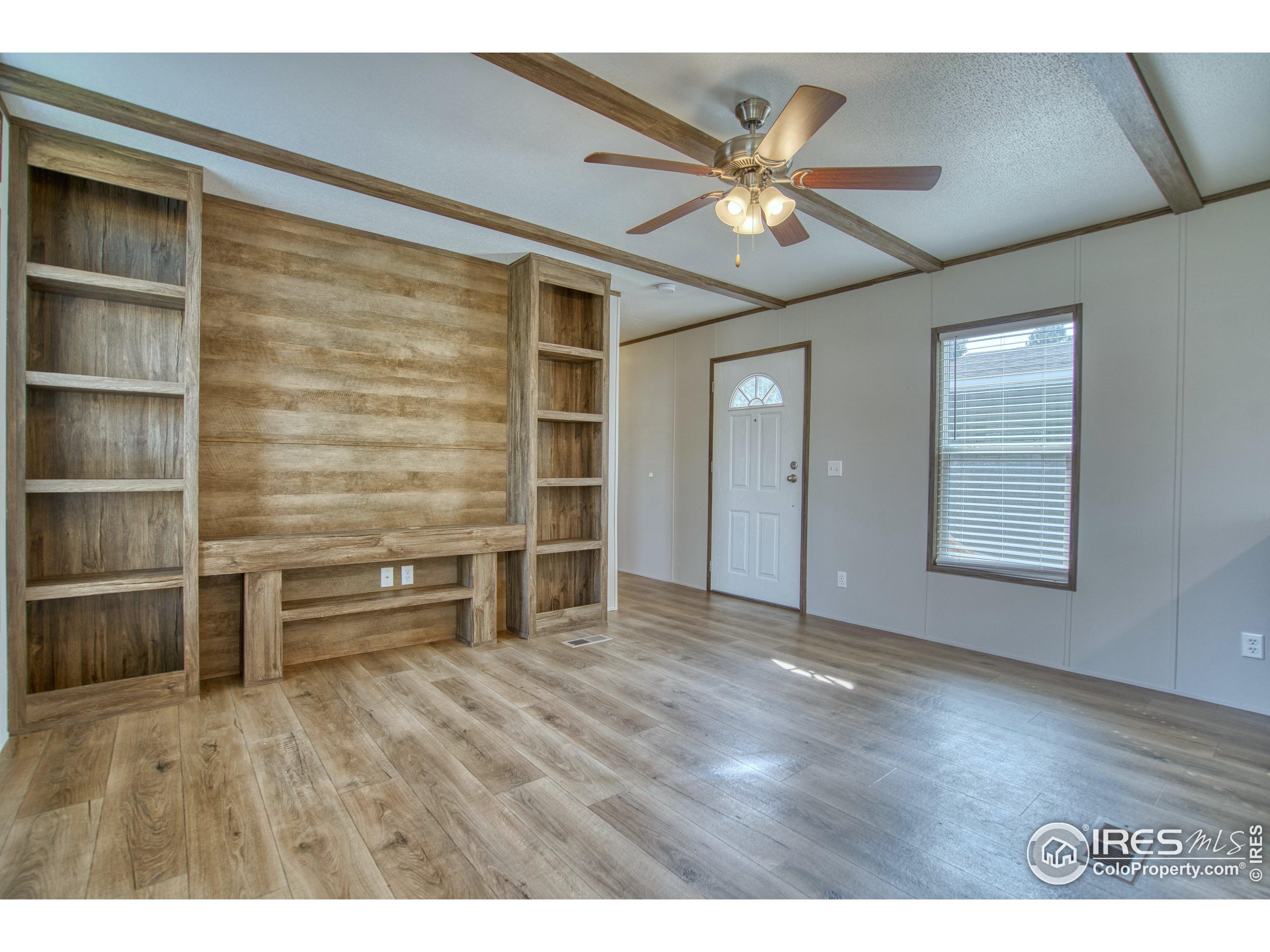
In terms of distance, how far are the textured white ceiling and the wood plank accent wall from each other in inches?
12.5

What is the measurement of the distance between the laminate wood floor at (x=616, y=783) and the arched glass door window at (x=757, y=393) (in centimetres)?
244

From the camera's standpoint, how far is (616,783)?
2111 mm

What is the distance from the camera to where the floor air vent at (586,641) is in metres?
3.80

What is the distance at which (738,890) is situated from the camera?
1558 mm

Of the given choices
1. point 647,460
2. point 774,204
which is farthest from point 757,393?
point 774,204

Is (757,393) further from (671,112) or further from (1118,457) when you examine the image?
(671,112)

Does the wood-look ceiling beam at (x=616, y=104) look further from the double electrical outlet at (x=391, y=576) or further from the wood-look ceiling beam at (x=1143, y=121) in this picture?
the double electrical outlet at (x=391, y=576)

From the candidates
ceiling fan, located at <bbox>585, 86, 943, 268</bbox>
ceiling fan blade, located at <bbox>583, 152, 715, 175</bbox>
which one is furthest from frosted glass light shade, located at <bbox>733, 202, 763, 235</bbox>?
ceiling fan blade, located at <bbox>583, 152, 715, 175</bbox>

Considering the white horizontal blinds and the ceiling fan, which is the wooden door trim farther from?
the ceiling fan

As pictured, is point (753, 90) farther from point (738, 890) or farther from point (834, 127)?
point (738, 890)

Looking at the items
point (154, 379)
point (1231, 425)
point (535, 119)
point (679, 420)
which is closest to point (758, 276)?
point (679, 420)

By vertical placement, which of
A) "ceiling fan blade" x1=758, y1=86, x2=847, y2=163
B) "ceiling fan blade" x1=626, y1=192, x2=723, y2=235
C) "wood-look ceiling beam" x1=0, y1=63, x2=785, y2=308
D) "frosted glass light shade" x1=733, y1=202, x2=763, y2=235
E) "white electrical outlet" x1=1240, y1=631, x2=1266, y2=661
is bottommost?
"white electrical outlet" x1=1240, y1=631, x2=1266, y2=661

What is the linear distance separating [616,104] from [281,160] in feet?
5.24

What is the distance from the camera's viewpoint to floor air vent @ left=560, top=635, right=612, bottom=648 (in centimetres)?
380
